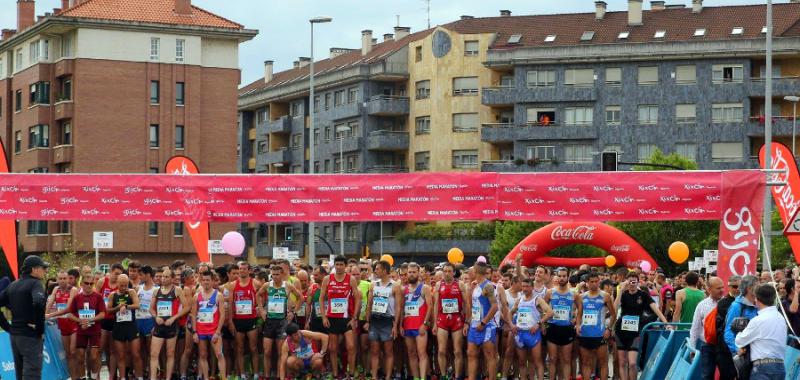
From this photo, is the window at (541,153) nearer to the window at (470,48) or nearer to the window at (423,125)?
the window at (470,48)

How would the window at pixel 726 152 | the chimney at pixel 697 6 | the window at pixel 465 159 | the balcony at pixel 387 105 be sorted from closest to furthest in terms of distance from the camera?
the window at pixel 726 152
the chimney at pixel 697 6
the window at pixel 465 159
the balcony at pixel 387 105

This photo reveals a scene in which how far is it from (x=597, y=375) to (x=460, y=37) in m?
71.5

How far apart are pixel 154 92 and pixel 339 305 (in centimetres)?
6027

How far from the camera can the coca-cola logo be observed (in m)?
40.6

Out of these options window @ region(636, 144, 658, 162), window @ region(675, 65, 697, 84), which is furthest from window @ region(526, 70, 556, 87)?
window @ region(675, 65, 697, 84)

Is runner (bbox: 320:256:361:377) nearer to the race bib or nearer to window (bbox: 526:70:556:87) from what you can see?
the race bib

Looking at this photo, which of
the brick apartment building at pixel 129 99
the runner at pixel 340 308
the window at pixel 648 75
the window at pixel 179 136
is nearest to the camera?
the runner at pixel 340 308

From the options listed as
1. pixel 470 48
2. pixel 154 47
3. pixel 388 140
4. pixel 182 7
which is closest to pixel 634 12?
pixel 470 48

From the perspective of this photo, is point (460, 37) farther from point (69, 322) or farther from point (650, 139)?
point (69, 322)

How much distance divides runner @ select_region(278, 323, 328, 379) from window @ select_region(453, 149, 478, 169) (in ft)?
238

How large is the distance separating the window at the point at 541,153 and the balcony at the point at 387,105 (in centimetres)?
1161

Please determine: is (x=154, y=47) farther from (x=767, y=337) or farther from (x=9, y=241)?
(x=767, y=337)

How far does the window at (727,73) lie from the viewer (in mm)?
86625

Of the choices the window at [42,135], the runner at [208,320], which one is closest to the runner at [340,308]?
the runner at [208,320]
